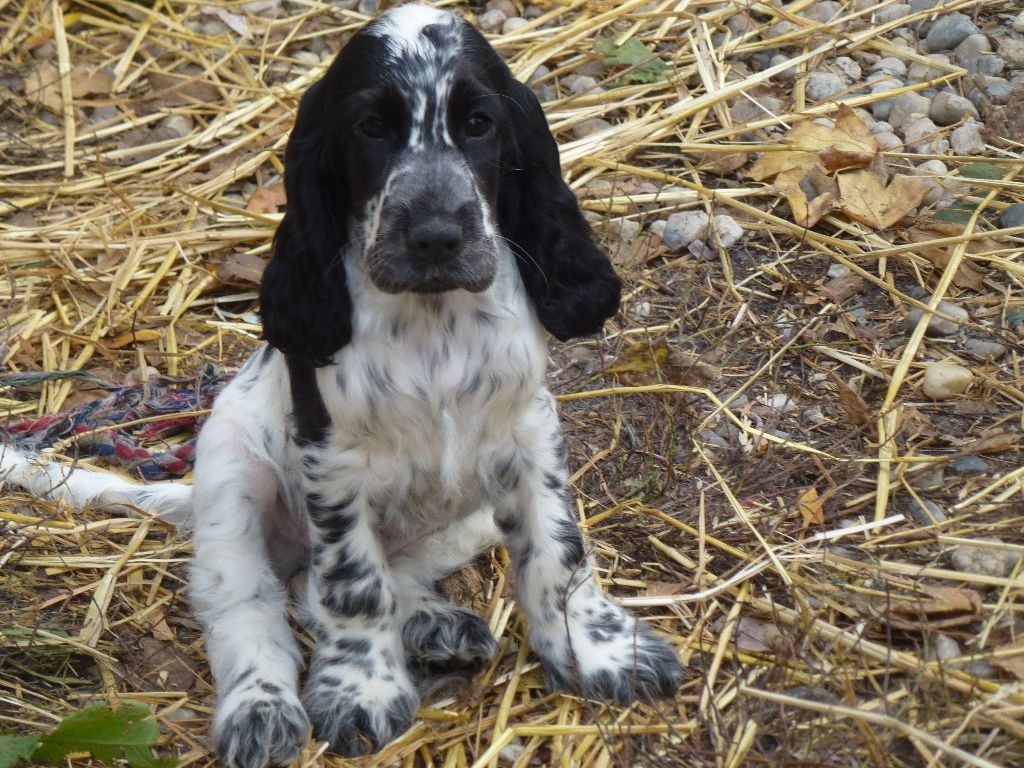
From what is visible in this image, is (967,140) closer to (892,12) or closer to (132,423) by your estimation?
(892,12)

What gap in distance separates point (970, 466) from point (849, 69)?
289 cm

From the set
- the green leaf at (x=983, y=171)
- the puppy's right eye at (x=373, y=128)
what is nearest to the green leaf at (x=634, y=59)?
the green leaf at (x=983, y=171)

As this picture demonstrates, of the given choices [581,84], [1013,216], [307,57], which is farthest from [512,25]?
[1013,216]

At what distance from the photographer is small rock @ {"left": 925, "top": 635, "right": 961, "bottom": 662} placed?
3602 mm

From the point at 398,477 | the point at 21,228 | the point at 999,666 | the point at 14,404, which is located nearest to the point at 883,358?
the point at 999,666

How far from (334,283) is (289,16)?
4.34 metres

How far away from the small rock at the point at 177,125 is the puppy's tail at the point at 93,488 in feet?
8.79

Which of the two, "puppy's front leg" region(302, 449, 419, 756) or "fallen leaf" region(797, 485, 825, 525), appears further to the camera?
"fallen leaf" region(797, 485, 825, 525)

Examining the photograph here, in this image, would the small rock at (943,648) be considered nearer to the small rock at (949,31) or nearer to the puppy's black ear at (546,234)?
the puppy's black ear at (546,234)

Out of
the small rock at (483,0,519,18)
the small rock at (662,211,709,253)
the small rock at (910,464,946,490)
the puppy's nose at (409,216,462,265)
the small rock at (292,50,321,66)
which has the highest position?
the puppy's nose at (409,216,462,265)

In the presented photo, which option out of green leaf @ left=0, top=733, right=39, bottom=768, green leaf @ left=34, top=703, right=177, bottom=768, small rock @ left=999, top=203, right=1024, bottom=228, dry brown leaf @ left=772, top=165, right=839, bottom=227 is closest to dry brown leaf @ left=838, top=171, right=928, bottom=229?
dry brown leaf @ left=772, top=165, right=839, bottom=227

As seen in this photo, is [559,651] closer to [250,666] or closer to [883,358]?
[250,666]

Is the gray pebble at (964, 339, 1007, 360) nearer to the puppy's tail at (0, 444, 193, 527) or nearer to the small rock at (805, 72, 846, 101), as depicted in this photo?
the small rock at (805, 72, 846, 101)

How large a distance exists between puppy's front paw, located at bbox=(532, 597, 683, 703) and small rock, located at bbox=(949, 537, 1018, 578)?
36.3 inches
